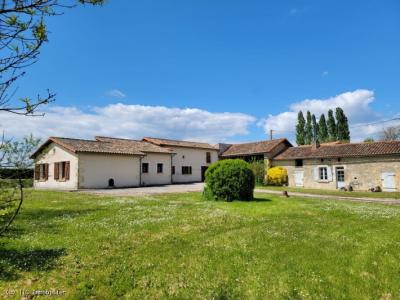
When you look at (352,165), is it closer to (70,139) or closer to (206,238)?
(206,238)

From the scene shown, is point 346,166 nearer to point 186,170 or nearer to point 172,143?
point 186,170

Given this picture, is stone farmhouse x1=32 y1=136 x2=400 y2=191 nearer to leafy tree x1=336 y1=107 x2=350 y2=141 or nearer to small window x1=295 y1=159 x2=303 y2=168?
small window x1=295 y1=159 x2=303 y2=168

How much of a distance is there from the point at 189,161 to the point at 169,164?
5.35m

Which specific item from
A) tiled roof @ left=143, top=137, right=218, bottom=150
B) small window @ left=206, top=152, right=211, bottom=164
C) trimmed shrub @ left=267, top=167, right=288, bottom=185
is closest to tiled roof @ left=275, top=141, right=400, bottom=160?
trimmed shrub @ left=267, top=167, right=288, bottom=185

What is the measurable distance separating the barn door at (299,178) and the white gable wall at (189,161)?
1475 cm

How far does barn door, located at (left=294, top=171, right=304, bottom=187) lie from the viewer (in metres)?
32.8

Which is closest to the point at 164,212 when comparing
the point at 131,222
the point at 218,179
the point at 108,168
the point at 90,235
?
the point at 131,222

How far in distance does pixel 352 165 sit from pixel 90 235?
28130 millimetres

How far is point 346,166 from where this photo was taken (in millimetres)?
29094

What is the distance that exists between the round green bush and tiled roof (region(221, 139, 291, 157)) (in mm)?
21618

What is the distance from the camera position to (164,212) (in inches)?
451

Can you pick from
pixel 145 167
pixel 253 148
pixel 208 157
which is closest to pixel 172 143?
pixel 208 157

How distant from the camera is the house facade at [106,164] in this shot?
89.3 feet

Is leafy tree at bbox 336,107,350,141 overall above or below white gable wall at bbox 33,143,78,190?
above
